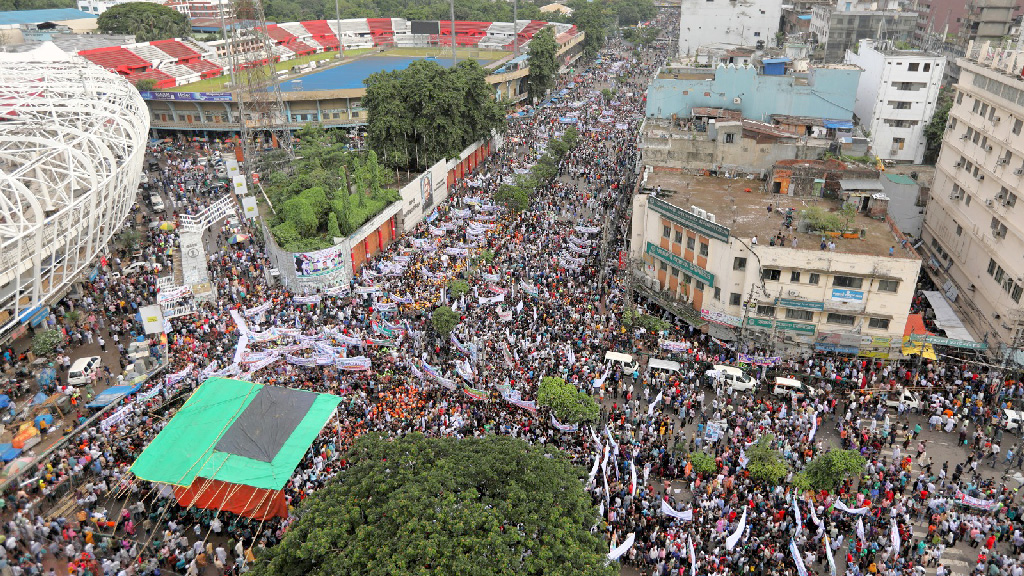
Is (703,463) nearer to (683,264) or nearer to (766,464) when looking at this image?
(766,464)

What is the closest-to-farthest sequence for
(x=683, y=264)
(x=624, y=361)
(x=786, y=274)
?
(x=624, y=361), (x=786, y=274), (x=683, y=264)

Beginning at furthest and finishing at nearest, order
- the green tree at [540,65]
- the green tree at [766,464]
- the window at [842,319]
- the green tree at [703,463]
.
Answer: the green tree at [540,65]
the window at [842,319]
the green tree at [703,463]
the green tree at [766,464]

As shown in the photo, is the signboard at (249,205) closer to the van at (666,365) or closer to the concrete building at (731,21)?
the van at (666,365)

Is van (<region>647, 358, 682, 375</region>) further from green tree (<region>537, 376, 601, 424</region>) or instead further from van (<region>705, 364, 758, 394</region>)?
green tree (<region>537, 376, 601, 424</region>)

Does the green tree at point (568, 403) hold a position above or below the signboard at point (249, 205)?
below

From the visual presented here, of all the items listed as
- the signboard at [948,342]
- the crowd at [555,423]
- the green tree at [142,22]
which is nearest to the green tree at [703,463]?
the crowd at [555,423]

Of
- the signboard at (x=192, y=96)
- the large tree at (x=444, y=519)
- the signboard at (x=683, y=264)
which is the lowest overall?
the signboard at (x=683, y=264)

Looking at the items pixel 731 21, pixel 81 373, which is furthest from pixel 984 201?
pixel 731 21

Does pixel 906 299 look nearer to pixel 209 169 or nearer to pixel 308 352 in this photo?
pixel 308 352
